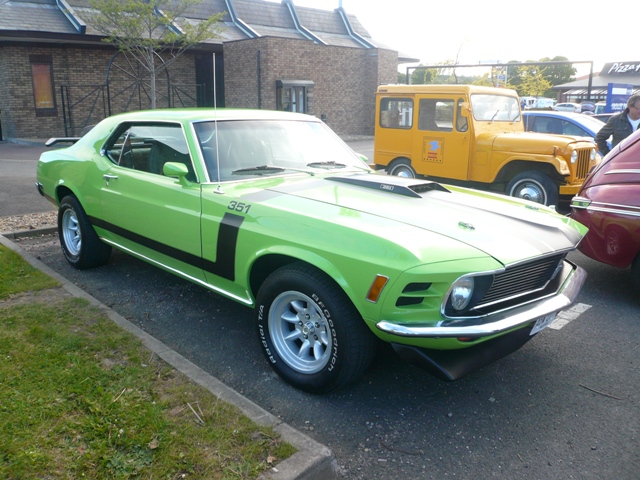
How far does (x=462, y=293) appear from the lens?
296 centimetres

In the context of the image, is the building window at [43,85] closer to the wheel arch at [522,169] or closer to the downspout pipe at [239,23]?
the downspout pipe at [239,23]

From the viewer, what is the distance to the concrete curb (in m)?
2.59

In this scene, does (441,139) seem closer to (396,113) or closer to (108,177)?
Result: (396,113)

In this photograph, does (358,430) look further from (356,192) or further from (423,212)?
(356,192)

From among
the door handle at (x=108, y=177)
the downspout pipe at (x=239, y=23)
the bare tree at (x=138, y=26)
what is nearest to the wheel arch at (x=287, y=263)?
the door handle at (x=108, y=177)

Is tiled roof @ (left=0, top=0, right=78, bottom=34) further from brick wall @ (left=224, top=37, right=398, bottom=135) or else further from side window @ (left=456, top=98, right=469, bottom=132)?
side window @ (left=456, top=98, right=469, bottom=132)

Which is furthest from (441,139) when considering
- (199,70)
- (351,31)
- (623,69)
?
(623,69)

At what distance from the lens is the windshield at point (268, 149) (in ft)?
13.9

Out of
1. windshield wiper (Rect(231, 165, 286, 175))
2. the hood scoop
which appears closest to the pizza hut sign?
the hood scoop

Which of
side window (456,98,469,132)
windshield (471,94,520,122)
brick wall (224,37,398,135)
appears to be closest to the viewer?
side window (456,98,469,132)

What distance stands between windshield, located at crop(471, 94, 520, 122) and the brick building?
600 inches

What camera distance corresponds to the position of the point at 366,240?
10.0 ft

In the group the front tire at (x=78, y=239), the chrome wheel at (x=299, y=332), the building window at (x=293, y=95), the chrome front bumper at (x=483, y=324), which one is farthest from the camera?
the building window at (x=293, y=95)

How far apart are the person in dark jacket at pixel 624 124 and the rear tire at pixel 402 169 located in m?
3.24
